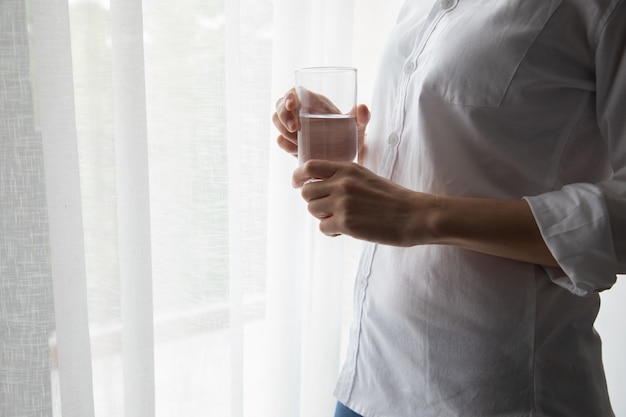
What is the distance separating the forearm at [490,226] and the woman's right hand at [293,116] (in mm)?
226

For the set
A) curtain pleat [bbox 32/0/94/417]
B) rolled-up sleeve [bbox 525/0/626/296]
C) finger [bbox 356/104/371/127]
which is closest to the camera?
rolled-up sleeve [bbox 525/0/626/296]

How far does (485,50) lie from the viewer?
79 centimetres

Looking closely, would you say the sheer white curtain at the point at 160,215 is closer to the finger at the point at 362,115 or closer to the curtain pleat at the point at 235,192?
the curtain pleat at the point at 235,192

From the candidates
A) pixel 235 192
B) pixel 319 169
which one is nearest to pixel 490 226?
pixel 319 169

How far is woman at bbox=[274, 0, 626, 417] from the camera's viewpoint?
2.39 feet

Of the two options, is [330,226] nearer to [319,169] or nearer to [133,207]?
[319,169]

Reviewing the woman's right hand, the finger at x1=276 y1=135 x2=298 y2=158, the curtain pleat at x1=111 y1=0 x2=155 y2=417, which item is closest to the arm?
the woman's right hand

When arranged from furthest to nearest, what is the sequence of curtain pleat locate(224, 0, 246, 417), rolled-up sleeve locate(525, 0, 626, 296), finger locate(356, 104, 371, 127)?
curtain pleat locate(224, 0, 246, 417)
finger locate(356, 104, 371, 127)
rolled-up sleeve locate(525, 0, 626, 296)

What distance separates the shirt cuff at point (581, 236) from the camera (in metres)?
0.71

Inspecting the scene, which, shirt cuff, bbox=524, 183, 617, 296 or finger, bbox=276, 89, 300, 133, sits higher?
finger, bbox=276, 89, 300, 133

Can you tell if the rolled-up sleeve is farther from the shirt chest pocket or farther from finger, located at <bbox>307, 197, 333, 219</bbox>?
finger, located at <bbox>307, 197, 333, 219</bbox>

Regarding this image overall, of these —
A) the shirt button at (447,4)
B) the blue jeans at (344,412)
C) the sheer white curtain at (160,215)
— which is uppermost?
the shirt button at (447,4)

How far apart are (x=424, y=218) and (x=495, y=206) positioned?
9cm

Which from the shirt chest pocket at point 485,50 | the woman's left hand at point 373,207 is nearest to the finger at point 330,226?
the woman's left hand at point 373,207
